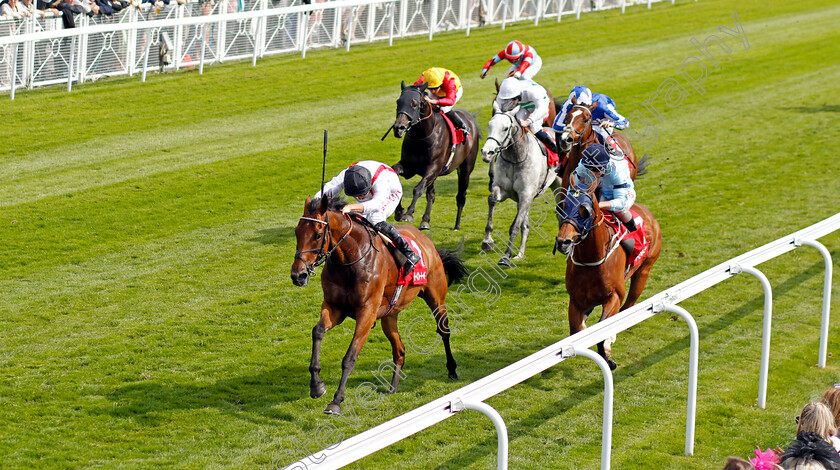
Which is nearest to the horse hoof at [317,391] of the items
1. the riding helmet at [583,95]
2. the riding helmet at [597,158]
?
the riding helmet at [597,158]

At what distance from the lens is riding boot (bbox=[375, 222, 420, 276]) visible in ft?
19.6

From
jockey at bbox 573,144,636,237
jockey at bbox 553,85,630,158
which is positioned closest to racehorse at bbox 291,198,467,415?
jockey at bbox 573,144,636,237

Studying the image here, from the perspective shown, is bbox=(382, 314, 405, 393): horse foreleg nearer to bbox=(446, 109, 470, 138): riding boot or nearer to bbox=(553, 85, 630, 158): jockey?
bbox=(553, 85, 630, 158): jockey

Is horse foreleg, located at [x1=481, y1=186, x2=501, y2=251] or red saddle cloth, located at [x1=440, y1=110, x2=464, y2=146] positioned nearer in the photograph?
horse foreleg, located at [x1=481, y1=186, x2=501, y2=251]

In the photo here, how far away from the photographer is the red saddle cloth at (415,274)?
6055 millimetres

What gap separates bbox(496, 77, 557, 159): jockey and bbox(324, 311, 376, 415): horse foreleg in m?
3.72

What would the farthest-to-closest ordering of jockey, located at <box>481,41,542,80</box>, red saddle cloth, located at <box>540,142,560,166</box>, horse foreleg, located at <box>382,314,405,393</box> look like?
jockey, located at <box>481,41,542,80</box>
red saddle cloth, located at <box>540,142,560,166</box>
horse foreleg, located at <box>382,314,405,393</box>

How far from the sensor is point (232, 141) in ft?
42.6

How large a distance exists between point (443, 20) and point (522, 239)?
1235cm

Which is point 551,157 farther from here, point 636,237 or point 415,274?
point 415,274

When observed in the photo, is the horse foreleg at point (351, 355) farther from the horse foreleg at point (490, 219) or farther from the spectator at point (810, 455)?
the horse foreleg at point (490, 219)

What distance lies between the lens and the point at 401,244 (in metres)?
6.00

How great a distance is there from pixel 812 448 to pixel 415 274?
9.47ft

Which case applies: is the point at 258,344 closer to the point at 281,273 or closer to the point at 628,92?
the point at 281,273
